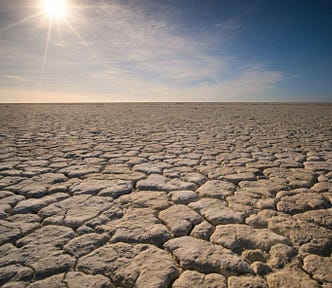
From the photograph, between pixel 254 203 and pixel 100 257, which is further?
pixel 254 203

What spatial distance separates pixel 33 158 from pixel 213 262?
3.47 m

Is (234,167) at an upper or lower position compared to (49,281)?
upper

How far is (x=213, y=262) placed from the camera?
1.47m

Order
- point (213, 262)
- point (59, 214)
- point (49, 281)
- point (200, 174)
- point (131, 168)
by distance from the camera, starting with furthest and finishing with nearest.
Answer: point (131, 168), point (200, 174), point (59, 214), point (213, 262), point (49, 281)

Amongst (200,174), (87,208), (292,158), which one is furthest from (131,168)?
(292,158)

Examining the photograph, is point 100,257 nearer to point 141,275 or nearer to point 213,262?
point 141,275

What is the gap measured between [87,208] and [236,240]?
4.24 ft

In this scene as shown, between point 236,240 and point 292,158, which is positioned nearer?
point 236,240

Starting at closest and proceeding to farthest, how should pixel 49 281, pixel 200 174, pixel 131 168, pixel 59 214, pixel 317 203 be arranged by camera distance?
pixel 49 281 → pixel 59 214 → pixel 317 203 → pixel 200 174 → pixel 131 168

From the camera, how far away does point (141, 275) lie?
1.38 m

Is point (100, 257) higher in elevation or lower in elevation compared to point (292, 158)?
lower

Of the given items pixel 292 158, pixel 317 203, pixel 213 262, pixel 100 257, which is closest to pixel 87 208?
pixel 100 257

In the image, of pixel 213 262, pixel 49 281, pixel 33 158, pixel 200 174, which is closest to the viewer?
pixel 49 281

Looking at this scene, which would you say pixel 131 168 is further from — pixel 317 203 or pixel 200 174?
pixel 317 203
